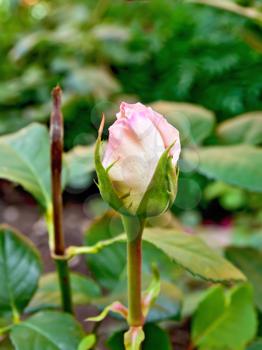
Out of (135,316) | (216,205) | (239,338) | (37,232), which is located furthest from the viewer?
(216,205)

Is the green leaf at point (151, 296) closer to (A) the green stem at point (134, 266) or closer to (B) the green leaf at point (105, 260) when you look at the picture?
(A) the green stem at point (134, 266)

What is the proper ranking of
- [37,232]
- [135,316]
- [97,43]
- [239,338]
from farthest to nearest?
1. [97,43]
2. [37,232]
3. [239,338]
4. [135,316]

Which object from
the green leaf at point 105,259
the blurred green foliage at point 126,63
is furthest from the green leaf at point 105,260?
the blurred green foliage at point 126,63

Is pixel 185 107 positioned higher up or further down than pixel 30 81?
higher up

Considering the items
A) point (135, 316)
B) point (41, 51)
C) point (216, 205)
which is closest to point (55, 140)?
point (135, 316)

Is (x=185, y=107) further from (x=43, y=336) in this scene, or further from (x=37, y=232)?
(x=37, y=232)

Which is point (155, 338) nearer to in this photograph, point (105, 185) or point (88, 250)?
point (88, 250)

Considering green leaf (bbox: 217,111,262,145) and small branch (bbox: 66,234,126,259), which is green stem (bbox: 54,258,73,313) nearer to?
small branch (bbox: 66,234,126,259)

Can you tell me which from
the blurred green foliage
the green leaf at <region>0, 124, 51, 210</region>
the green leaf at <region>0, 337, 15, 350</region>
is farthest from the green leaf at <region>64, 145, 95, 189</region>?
the blurred green foliage

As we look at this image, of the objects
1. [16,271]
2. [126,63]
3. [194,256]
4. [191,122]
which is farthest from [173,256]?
[126,63]
